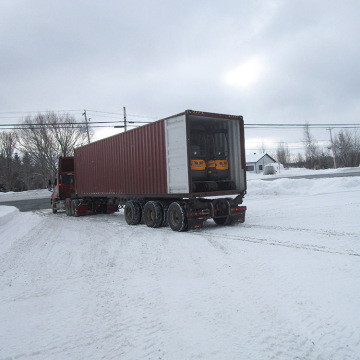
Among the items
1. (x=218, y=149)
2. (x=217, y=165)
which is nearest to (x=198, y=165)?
(x=217, y=165)

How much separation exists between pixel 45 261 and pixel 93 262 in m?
1.18

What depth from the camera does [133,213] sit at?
12.9 metres

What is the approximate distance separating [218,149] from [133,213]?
4098 mm

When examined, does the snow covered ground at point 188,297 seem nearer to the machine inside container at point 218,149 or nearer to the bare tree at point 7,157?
the machine inside container at point 218,149

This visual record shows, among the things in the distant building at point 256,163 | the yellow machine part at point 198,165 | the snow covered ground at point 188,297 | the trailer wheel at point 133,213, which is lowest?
the snow covered ground at point 188,297

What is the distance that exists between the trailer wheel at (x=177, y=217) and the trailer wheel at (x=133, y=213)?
232 cm

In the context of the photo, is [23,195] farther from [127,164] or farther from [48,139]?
[127,164]

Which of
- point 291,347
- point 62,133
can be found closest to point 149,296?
point 291,347

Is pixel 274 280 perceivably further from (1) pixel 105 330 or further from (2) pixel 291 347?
(1) pixel 105 330

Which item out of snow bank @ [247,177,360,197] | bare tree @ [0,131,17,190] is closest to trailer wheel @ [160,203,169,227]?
snow bank @ [247,177,360,197]

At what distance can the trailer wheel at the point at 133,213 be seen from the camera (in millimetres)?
12852

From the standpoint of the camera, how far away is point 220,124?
11789 mm

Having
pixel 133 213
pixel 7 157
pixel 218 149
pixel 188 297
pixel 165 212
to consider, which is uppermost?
pixel 7 157

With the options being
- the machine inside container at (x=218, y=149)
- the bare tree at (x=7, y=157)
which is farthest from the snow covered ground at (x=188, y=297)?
the bare tree at (x=7, y=157)
